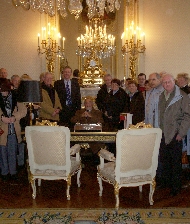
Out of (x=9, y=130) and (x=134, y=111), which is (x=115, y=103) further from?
(x=9, y=130)

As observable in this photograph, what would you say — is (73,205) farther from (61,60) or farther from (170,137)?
(61,60)

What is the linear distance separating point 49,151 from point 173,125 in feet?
4.78

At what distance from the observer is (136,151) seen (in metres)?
3.29

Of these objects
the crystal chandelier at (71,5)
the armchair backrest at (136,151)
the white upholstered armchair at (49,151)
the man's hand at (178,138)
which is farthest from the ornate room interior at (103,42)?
the armchair backrest at (136,151)

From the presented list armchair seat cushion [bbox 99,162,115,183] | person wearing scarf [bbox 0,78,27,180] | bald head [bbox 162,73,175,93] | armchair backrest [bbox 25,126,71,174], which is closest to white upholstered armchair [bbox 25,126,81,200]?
armchair backrest [bbox 25,126,71,174]

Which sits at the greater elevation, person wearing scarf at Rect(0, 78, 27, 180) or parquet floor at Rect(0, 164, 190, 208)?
person wearing scarf at Rect(0, 78, 27, 180)

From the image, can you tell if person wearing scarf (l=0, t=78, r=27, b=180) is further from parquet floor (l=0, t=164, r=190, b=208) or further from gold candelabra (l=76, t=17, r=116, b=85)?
gold candelabra (l=76, t=17, r=116, b=85)

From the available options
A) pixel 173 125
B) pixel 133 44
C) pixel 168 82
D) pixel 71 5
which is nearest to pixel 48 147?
pixel 173 125

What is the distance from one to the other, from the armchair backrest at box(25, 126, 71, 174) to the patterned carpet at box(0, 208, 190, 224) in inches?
18.5

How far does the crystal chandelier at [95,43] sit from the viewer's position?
7406mm

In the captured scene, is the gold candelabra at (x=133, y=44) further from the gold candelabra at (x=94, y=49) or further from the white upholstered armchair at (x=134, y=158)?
the white upholstered armchair at (x=134, y=158)

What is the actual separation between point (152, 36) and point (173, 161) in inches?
177

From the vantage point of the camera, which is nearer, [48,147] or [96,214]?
[96,214]

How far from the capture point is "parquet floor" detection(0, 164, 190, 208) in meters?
3.52
